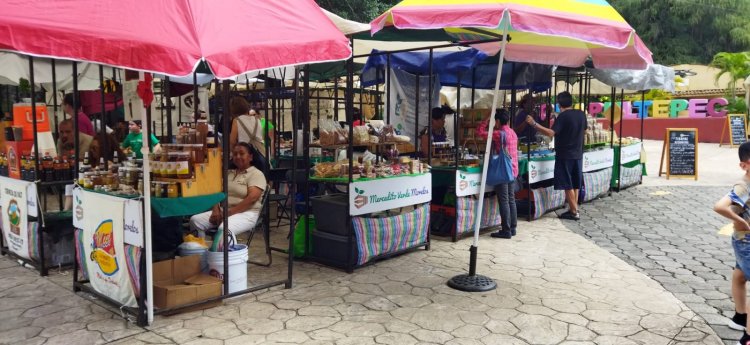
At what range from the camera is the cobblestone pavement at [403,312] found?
4211 millimetres

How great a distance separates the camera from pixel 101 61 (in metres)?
A: 3.13

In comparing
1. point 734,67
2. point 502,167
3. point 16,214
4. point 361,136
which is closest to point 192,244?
point 361,136

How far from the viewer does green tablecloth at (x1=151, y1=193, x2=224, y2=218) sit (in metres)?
4.29

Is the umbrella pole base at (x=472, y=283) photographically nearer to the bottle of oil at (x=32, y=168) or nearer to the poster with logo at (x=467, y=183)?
the poster with logo at (x=467, y=183)

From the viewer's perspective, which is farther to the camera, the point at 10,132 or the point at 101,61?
the point at 10,132

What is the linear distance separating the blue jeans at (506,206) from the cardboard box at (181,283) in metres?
3.93

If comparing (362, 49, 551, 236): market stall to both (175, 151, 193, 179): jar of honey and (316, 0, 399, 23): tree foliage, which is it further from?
(316, 0, 399, 23): tree foliage

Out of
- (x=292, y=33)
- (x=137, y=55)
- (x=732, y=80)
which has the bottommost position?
(x=137, y=55)

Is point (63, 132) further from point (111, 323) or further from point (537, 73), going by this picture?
point (537, 73)

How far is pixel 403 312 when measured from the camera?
471 centimetres

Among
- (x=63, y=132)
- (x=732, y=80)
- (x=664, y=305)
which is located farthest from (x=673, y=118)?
(x=63, y=132)

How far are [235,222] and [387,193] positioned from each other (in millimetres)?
1606

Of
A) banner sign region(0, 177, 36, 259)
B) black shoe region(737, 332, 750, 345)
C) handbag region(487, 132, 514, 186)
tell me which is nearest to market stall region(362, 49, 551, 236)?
handbag region(487, 132, 514, 186)

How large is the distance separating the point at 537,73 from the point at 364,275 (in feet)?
15.3
